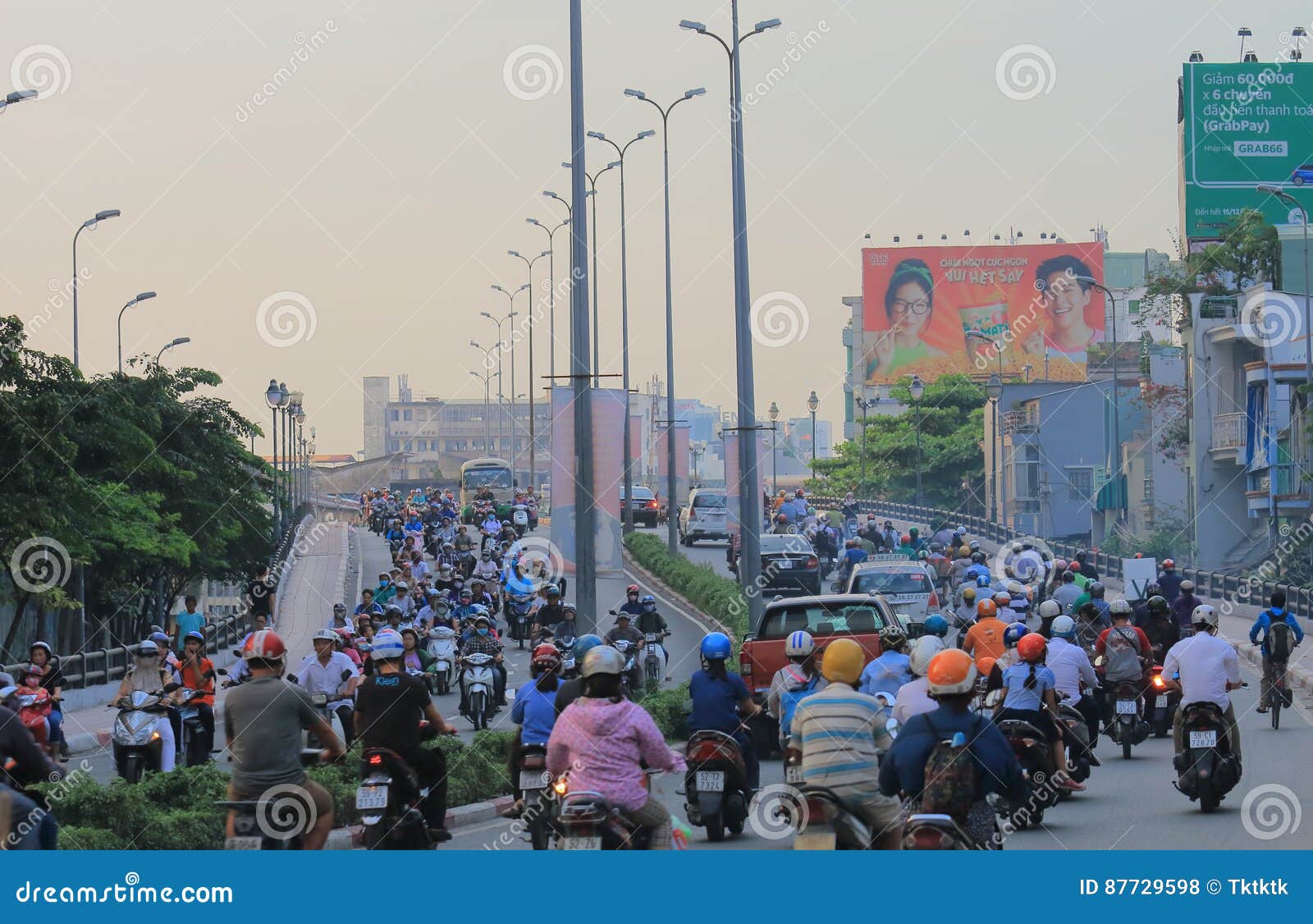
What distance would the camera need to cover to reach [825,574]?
5316cm

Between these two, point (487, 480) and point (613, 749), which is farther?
point (487, 480)

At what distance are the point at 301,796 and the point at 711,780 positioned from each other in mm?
4231

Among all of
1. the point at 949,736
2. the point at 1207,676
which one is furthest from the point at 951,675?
the point at 1207,676

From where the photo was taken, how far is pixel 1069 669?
54.2 feet

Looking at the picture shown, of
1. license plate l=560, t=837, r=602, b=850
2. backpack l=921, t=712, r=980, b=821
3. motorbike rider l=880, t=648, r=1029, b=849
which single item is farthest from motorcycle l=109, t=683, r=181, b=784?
backpack l=921, t=712, r=980, b=821

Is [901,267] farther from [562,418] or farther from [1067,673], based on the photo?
[1067,673]

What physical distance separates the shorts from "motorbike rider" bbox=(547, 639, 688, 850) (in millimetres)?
1419

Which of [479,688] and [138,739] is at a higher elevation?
[138,739]

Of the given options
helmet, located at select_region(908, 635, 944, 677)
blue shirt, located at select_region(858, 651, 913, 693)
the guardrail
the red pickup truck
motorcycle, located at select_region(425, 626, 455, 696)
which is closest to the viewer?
helmet, located at select_region(908, 635, 944, 677)

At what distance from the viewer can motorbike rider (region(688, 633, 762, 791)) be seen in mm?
14195

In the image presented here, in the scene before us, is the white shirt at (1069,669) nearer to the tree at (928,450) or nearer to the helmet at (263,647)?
the helmet at (263,647)

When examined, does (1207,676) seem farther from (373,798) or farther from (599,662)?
(373,798)

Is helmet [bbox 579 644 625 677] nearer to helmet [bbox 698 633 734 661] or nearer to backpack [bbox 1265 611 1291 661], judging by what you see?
helmet [bbox 698 633 734 661]
